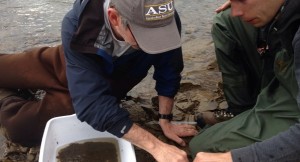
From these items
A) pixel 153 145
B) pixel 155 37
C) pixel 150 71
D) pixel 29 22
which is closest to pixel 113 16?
pixel 155 37

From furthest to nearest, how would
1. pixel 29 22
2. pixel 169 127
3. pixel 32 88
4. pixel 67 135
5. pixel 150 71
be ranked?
pixel 29 22, pixel 150 71, pixel 32 88, pixel 169 127, pixel 67 135

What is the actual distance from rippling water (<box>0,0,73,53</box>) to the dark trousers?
1.56 m

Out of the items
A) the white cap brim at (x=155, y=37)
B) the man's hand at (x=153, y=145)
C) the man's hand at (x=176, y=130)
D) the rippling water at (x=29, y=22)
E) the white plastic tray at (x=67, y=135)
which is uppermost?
the white cap brim at (x=155, y=37)

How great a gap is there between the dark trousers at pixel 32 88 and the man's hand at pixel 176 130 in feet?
2.20

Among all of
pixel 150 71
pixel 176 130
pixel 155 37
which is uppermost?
pixel 155 37

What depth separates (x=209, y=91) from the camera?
135 inches

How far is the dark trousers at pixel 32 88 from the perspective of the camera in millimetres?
2689

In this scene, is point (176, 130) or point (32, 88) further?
point (32, 88)

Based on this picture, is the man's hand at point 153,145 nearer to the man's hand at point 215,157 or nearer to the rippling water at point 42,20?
the man's hand at point 215,157

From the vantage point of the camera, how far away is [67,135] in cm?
250

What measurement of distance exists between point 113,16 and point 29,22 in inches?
140

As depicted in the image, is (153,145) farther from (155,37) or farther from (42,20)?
(42,20)

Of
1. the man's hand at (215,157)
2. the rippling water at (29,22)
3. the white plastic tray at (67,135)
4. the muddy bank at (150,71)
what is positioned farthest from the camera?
the rippling water at (29,22)

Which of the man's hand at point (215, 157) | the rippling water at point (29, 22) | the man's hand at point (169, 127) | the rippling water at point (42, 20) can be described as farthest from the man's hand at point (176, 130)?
the rippling water at point (29, 22)
